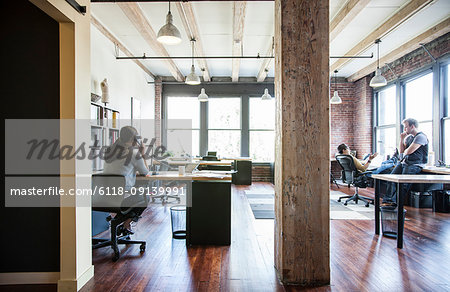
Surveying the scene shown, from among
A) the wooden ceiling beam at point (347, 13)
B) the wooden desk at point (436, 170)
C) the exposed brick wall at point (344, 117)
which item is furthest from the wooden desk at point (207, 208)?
the exposed brick wall at point (344, 117)

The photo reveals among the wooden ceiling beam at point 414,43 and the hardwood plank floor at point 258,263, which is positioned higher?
the wooden ceiling beam at point 414,43

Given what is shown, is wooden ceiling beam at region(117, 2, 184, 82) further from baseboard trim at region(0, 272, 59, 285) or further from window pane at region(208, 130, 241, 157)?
baseboard trim at region(0, 272, 59, 285)

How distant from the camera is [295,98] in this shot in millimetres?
2387

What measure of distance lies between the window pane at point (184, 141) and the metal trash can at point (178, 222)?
529 cm

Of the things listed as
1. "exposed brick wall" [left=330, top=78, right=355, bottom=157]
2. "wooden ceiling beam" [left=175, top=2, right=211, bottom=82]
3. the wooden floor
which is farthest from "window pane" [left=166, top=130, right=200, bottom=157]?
the wooden floor

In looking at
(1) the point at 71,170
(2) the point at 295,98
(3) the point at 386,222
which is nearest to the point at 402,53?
(3) the point at 386,222

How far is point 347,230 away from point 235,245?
5.73 feet

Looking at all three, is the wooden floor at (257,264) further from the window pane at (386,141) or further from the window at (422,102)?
the window pane at (386,141)

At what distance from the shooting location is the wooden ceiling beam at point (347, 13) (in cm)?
410

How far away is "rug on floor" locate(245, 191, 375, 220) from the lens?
4.61 m

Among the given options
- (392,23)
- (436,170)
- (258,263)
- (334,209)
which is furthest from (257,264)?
(392,23)

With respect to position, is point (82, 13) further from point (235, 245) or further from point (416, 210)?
point (416, 210)

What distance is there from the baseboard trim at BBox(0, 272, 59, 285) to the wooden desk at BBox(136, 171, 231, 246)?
136 centimetres

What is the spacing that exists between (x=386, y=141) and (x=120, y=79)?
7.33m
